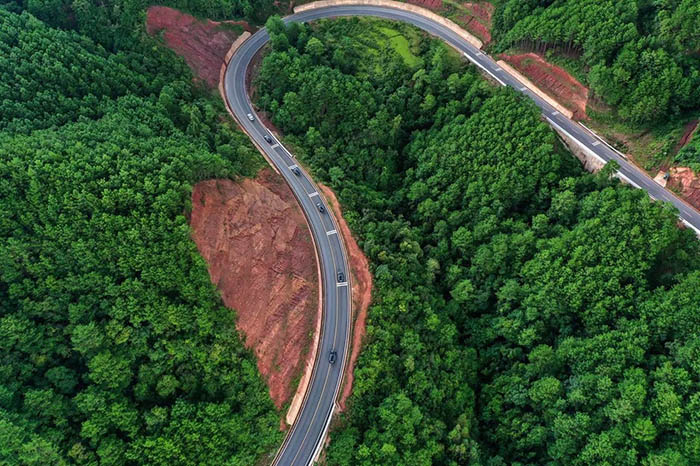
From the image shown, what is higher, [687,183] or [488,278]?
[687,183]

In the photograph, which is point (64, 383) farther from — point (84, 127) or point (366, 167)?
point (366, 167)

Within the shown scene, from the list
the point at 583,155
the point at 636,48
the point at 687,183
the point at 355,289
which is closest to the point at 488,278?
the point at 355,289

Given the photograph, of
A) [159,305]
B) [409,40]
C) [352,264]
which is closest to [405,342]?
[352,264]

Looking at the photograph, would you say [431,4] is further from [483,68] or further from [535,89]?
[535,89]

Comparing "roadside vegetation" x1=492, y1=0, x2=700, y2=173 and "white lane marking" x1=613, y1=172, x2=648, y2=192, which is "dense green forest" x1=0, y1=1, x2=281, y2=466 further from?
"roadside vegetation" x1=492, y1=0, x2=700, y2=173

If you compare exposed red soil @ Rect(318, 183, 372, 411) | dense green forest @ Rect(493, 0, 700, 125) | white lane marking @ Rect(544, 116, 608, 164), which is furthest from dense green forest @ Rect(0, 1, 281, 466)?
dense green forest @ Rect(493, 0, 700, 125)

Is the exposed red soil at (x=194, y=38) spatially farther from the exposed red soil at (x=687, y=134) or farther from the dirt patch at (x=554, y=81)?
the exposed red soil at (x=687, y=134)
